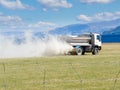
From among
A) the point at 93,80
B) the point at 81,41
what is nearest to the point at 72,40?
the point at 81,41

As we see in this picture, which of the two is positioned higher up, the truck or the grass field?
the truck

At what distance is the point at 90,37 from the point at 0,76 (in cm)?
3086

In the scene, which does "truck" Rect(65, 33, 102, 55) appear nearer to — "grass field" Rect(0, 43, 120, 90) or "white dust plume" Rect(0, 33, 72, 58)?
"white dust plume" Rect(0, 33, 72, 58)

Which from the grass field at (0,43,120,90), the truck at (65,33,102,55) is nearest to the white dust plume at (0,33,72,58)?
the truck at (65,33,102,55)

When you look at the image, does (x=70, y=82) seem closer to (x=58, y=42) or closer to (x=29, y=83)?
(x=29, y=83)

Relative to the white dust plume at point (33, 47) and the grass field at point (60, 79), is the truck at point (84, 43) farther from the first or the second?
the grass field at point (60, 79)

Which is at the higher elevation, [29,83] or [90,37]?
[90,37]

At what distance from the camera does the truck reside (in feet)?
166

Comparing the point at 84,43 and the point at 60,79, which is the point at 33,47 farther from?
the point at 60,79

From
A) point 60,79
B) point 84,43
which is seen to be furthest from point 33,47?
point 60,79

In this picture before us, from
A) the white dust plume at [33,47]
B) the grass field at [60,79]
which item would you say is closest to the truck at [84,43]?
the white dust plume at [33,47]

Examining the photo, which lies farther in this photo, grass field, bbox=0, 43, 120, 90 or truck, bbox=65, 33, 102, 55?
truck, bbox=65, 33, 102, 55

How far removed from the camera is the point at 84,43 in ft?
172

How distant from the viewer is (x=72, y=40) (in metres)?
51.7
